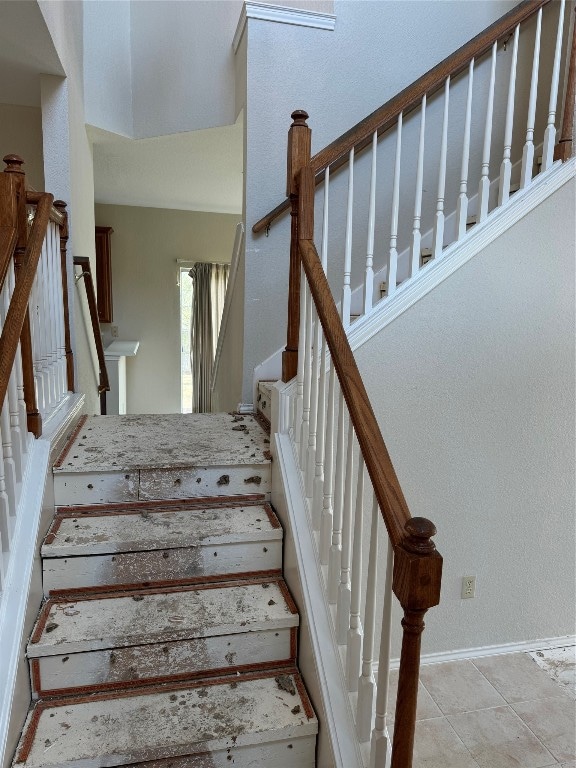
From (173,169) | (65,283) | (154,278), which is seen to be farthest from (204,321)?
(65,283)

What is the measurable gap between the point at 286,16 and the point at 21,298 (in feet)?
7.08

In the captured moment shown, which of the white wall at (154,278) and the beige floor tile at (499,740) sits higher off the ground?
the white wall at (154,278)

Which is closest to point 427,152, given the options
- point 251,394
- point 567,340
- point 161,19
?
point 567,340

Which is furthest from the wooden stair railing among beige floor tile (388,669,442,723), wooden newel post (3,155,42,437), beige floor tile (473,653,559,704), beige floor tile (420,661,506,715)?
beige floor tile (473,653,559,704)

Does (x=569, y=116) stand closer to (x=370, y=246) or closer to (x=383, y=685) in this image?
(x=370, y=246)

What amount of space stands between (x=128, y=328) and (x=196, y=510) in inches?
170

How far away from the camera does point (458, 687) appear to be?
226 cm

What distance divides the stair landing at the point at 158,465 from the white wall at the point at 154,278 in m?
3.72

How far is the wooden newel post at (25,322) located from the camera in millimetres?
1673

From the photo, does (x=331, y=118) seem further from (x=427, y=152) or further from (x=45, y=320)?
(x=45, y=320)

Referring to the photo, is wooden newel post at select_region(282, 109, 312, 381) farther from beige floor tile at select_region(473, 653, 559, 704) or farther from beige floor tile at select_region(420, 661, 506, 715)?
beige floor tile at select_region(473, 653, 559, 704)

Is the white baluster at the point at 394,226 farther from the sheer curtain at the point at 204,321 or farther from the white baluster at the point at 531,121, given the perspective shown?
the sheer curtain at the point at 204,321

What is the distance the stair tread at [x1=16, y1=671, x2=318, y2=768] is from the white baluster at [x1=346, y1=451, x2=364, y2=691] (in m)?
0.21

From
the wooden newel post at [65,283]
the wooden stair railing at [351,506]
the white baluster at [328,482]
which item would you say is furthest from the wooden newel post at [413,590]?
the wooden newel post at [65,283]
